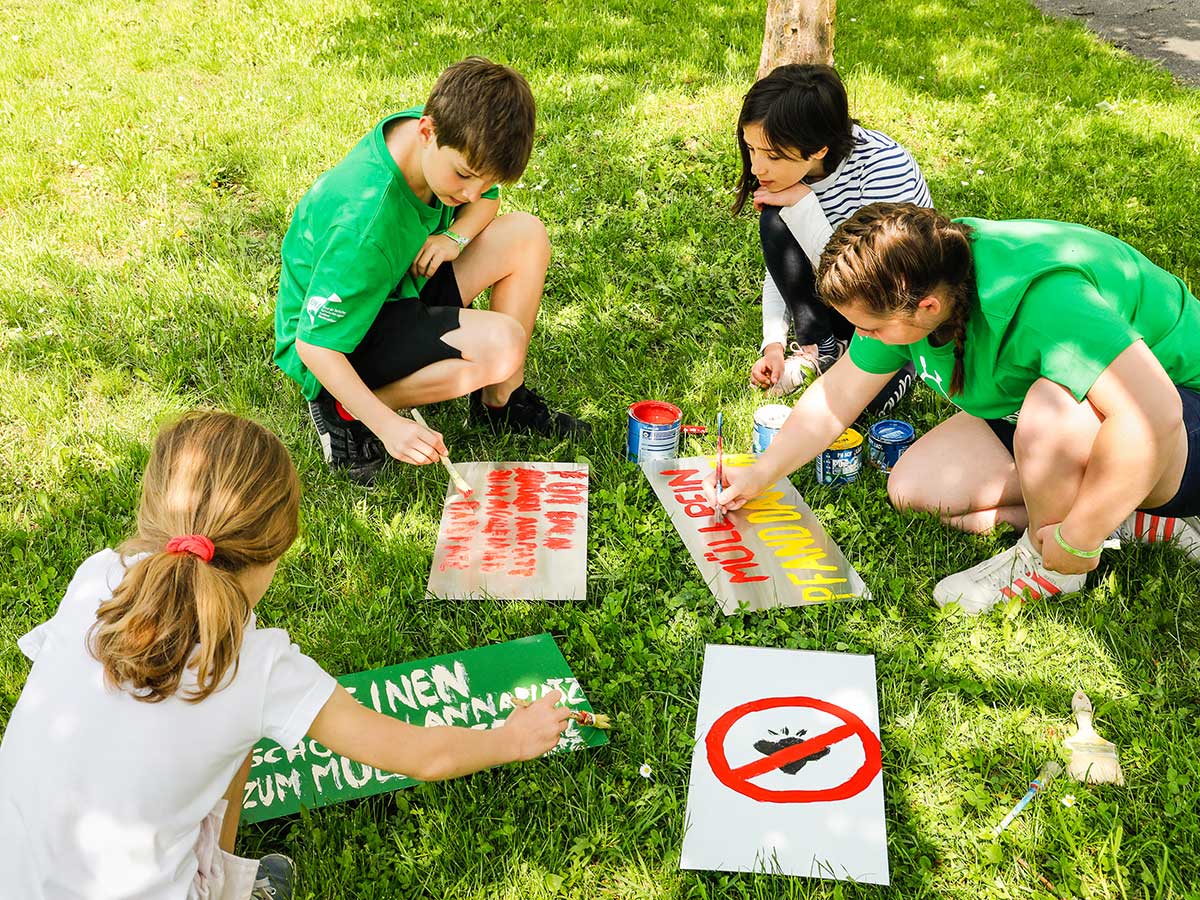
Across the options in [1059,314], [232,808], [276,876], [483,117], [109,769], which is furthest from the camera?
[483,117]

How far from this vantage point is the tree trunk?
14.5 feet

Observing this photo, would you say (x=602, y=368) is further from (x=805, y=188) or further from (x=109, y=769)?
(x=109, y=769)

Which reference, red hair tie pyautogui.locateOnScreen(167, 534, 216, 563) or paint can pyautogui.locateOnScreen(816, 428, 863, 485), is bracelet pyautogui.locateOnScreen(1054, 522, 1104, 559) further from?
red hair tie pyautogui.locateOnScreen(167, 534, 216, 563)

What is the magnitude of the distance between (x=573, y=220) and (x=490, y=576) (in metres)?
2.08

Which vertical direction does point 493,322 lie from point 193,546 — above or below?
below

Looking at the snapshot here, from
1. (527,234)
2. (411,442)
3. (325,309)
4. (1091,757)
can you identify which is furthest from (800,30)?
(1091,757)

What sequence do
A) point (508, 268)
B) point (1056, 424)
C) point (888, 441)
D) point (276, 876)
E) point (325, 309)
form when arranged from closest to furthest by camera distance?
point (276, 876) → point (1056, 424) → point (325, 309) → point (888, 441) → point (508, 268)

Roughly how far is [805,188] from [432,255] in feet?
4.04

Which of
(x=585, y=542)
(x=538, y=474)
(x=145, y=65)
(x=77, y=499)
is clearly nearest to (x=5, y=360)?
(x=77, y=499)

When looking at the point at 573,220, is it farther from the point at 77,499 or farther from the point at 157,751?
the point at 157,751

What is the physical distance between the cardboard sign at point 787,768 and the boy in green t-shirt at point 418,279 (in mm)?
963

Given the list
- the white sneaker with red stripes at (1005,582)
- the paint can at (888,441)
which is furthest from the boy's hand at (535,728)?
the paint can at (888,441)

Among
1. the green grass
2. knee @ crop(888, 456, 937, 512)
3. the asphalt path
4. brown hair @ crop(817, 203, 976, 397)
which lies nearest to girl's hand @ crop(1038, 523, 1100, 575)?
the green grass

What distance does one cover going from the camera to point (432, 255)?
9.29ft
